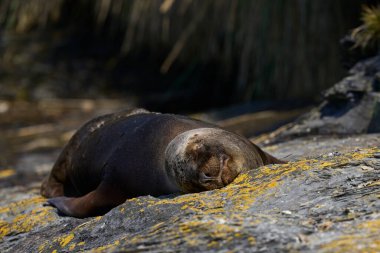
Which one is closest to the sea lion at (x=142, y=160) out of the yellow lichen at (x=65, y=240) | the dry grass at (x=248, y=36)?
the yellow lichen at (x=65, y=240)

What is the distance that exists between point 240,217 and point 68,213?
1450 mm

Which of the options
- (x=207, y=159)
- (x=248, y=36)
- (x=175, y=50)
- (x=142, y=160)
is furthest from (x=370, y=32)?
(x=175, y=50)

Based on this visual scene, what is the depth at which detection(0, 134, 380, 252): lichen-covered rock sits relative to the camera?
7.86 ft

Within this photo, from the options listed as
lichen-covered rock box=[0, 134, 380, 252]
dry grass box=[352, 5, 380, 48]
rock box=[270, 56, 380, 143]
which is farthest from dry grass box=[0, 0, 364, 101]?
lichen-covered rock box=[0, 134, 380, 252]

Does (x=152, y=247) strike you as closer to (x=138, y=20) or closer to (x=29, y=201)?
(x=29, y=201)

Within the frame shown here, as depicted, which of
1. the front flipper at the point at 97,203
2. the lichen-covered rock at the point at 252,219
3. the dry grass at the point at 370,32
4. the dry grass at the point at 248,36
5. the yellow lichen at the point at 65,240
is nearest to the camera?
the lichen-covered rock at the point at 252,219

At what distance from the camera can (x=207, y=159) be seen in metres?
3.31

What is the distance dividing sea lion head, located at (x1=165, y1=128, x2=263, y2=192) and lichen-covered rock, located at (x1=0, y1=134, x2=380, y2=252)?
7 cm

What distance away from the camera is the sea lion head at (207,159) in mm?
3297

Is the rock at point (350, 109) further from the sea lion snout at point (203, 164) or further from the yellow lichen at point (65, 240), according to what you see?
the yellow lichen at point (65, 240)

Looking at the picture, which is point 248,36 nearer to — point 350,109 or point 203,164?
point 350,109

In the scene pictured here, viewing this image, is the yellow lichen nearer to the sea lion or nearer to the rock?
the sea lion

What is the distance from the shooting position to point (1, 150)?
7.62m

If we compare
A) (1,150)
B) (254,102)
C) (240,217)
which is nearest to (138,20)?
(254,102)
